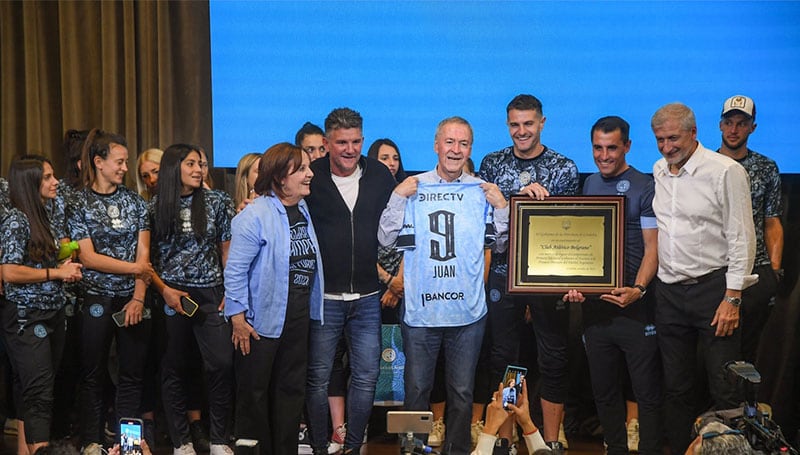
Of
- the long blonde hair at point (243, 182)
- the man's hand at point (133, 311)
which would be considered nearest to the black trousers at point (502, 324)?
the long blonde hair at point (243, 182)

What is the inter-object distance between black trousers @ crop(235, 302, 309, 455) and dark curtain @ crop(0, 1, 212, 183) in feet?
7.50

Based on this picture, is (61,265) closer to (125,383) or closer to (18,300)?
(18,300)

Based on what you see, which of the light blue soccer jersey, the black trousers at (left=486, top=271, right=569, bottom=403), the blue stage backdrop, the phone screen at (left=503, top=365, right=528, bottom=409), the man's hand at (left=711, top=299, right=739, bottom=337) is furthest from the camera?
the blue stage backdrop

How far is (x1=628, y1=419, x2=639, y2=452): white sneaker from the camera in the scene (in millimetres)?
5055

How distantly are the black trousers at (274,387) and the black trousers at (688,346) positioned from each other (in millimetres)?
1769

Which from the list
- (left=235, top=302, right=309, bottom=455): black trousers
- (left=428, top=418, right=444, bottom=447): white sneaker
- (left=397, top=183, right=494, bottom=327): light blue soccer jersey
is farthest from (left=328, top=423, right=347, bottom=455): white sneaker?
(left=397, top=183, right=494, bottom=327): light blue soccer jersey

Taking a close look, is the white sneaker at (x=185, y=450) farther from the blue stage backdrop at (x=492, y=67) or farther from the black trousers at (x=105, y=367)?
the blue stage backdrop at (x=492, y=67)

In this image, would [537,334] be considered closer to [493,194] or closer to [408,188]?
[493,194]

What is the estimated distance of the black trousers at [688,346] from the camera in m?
4.14

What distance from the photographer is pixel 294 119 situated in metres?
5.98

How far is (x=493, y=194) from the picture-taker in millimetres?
4340

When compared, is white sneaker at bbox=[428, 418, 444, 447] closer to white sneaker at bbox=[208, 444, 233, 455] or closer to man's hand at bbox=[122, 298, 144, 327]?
white sneaker at bbox=[208, 444, 233, 455]

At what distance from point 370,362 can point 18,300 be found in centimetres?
179

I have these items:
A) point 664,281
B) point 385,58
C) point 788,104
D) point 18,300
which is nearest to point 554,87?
point 385,58
